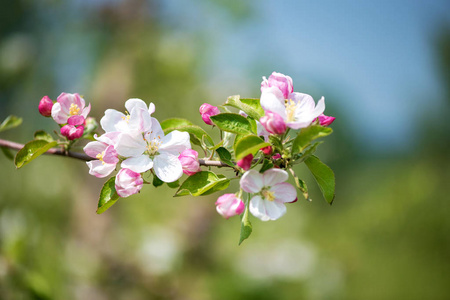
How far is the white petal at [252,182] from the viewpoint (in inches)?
21.7

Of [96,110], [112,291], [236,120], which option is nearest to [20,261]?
[236,120]

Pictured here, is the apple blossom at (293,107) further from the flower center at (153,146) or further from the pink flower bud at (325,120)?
the flower center at (153,146)

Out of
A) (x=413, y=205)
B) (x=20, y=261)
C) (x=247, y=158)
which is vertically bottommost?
(x=413, y=205)

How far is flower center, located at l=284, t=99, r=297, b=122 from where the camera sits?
0.57 metres

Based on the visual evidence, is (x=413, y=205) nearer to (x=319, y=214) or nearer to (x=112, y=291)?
(x=319, y=214)

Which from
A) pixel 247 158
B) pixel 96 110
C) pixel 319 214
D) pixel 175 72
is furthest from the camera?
pixel 319 214

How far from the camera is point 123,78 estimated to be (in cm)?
390

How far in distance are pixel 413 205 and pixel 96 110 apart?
412 centimetres

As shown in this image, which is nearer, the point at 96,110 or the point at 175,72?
the point at 96,110

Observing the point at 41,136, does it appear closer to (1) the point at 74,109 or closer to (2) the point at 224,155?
(1) the point at 74,109

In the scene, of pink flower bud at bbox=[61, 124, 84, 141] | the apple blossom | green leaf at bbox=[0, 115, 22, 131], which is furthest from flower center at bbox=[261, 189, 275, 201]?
green leaf at bbox=[0, 115, 22, 131]

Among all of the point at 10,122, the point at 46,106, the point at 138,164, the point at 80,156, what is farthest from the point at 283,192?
the point at 10,122

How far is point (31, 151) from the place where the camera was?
2.19 feet

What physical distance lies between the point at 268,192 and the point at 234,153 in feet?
0.27
